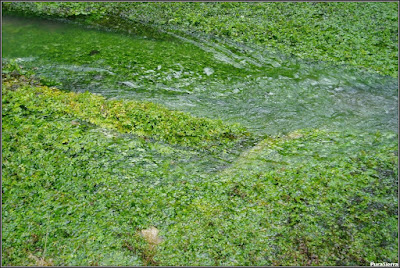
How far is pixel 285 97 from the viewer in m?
5.91

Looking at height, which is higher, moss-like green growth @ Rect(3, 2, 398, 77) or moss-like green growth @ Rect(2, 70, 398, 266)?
moss-like green growth @ Rect(3, 2, 398, 77)

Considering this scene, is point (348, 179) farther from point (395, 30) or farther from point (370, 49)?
point (395, 30)

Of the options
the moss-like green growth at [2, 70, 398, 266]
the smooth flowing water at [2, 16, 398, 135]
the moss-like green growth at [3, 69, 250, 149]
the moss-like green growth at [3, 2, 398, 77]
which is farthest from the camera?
the moss-like green growth at [3, 2, 398, 77]

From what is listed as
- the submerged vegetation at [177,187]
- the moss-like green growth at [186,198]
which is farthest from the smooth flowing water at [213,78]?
the moss-like green growth at [186,198]

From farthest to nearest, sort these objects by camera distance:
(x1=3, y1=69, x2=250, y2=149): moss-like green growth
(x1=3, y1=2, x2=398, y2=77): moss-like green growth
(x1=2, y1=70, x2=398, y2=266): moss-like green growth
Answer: (x1=3, y1=2, x2=398, y2=77): moss-like green growth, (x1=3, y1=69, x2=250, y2=149): moss-like green growth, (x1=2, y1=70, x2=398, y2=266): moss-like green growth

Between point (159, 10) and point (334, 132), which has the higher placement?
point (159, 10)

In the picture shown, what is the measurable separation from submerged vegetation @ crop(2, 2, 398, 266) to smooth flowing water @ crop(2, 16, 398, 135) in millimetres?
193

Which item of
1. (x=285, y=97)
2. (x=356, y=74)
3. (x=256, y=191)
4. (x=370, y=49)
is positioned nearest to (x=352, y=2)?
(x=370, y=49)

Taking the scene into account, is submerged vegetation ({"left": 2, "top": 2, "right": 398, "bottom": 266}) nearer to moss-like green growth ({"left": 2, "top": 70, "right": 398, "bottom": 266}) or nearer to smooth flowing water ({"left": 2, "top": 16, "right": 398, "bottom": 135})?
moss-like green growth ({"left": 2, "top": 70, "right": 398, "bottom": 266})

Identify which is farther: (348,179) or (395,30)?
(395,30)

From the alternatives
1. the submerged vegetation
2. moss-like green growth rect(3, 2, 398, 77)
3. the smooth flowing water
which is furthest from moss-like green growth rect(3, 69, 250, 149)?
moss-like green growth rect(3, 2, 398, 77)

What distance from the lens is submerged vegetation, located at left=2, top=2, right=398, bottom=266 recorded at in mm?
3775

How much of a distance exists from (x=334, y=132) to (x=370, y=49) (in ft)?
7.49

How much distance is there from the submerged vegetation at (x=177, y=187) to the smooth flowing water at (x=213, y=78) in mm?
193
